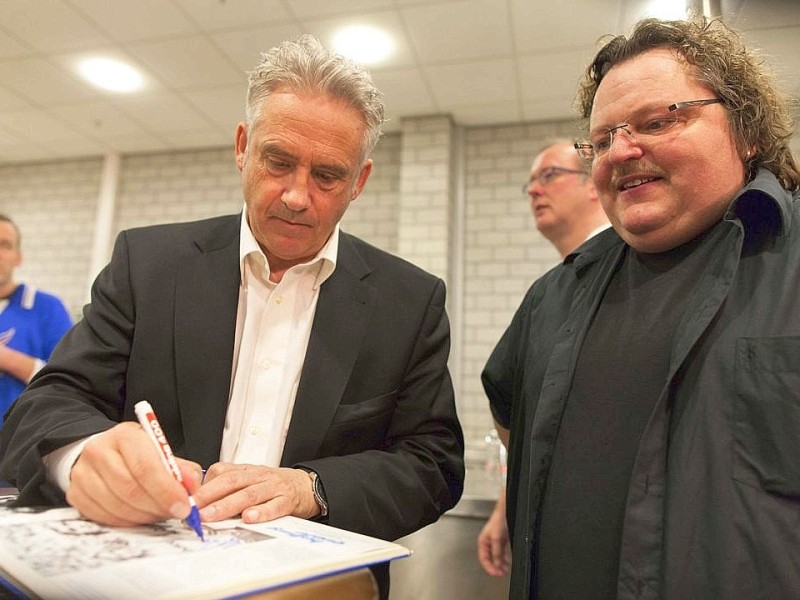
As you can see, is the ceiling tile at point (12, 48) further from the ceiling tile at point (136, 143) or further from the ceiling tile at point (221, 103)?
the ceiling tile at point (136, 143)

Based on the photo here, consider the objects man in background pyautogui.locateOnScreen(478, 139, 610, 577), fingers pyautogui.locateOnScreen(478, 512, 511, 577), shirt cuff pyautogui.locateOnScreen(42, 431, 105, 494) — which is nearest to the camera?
shirt cuff pyautogui.locateOnScreen(42, 431, 105, 494)

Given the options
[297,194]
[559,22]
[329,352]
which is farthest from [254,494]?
[559,22]

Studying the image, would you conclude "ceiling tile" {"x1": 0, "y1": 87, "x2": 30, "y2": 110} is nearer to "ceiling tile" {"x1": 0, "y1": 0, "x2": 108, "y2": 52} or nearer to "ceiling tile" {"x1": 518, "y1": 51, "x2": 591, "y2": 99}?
"ceiling tile" {"x1": 0, "y1": 0, "x2": 108, "y2": 52}

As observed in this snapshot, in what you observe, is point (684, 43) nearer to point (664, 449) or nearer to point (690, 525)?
point (664, 449)

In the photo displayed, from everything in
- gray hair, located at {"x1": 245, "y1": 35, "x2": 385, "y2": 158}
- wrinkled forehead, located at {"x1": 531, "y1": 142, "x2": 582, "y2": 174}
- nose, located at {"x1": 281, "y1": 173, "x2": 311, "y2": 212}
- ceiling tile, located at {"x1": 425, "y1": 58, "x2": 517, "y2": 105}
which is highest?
ceiling tile, located at {"x1": 425, "y1": 58, "x2": 517, "y2": 105}

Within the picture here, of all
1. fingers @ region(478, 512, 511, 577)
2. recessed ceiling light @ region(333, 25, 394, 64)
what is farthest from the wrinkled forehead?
fingers @ region(478, 512, 511, 577)

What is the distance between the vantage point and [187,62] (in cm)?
410

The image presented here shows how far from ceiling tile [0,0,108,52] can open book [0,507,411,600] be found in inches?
150

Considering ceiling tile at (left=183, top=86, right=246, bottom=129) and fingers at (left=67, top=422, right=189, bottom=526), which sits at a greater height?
ceiling tile at (left=183, top=86, right=246, bottom=129)

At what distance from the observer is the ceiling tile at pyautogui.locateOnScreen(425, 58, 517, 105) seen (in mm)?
4023

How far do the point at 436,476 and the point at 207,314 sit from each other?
1.80ft

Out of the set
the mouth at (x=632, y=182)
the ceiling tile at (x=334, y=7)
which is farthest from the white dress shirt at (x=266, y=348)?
the ceiling tile at (x=334, y=7)

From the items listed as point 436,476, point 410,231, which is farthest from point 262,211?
point 410,231

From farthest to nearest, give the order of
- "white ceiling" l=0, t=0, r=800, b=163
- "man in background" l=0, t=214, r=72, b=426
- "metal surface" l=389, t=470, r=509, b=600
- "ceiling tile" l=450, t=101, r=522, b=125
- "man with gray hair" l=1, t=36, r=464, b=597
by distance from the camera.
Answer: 1. "ceiling tile" l=450, t=101, r=522, b=125
2. "white ceiling" l=0, t=0, r=800, b=163
3. "man in background" l=0, t=214, r=72, b=426
4. "metal surface" l=389, t=470, r=509, b=600
5. "man with gray hair" l=1, t=36, r=464, b=597
